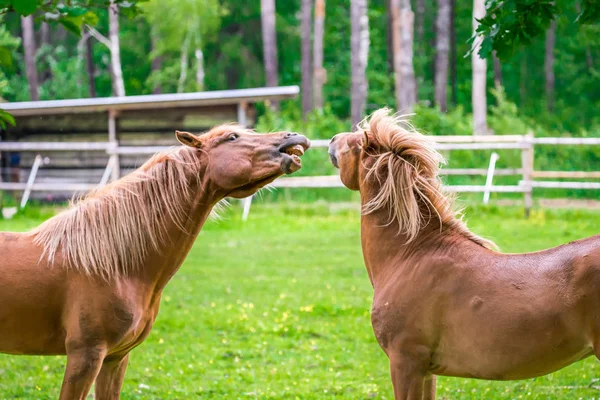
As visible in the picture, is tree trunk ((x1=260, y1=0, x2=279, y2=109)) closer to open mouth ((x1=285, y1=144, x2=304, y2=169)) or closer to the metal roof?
the metal roof

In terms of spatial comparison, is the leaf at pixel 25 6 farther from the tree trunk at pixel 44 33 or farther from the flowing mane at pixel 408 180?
the tree trunk at pixel 44 33

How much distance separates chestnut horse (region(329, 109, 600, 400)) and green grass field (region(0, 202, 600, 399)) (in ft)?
6.66

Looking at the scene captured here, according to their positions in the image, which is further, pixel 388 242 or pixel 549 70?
pixel 549 70

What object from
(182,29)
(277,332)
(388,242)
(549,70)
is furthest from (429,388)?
(549,70)

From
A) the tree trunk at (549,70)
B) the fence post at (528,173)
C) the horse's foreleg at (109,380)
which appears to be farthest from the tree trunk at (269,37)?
the horse's foreleg at (109,380)

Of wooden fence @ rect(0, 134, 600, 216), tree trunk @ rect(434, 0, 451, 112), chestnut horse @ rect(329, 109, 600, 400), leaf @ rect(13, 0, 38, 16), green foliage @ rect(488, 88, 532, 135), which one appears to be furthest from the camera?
tree trunk @ rect(434, 0, 451, 112)

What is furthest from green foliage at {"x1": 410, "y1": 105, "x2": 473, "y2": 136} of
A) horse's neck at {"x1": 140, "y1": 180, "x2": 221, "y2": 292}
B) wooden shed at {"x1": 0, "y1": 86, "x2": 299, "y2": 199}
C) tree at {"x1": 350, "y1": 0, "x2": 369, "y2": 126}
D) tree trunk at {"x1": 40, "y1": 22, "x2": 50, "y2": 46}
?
tree trunk at {"x1": 40, "y1": 22, "x2": 50, "y2": 46}

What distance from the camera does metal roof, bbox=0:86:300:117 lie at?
17844 mm

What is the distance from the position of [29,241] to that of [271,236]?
33.6 feet

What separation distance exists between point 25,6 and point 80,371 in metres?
1.94

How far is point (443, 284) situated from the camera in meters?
3.88

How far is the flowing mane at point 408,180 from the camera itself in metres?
4.16

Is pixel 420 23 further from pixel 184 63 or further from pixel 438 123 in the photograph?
pixel 438 123

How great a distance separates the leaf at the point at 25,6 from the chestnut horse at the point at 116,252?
1.02 metres
